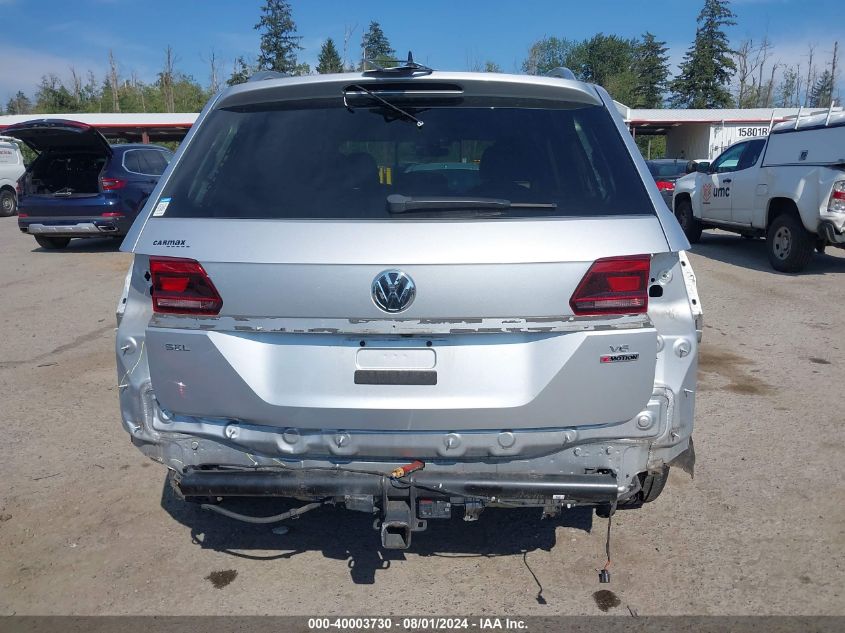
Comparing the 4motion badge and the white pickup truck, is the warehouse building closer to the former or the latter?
the white pickup truck

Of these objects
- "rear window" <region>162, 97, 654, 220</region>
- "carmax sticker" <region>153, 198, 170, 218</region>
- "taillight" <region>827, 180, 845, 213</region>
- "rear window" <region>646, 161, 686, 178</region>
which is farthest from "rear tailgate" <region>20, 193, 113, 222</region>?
"rear window" <region>646, 161, 686, 178</region>

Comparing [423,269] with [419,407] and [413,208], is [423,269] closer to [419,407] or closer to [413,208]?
[413,208]

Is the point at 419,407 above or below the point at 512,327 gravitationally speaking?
below

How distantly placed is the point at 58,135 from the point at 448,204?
36.2ft

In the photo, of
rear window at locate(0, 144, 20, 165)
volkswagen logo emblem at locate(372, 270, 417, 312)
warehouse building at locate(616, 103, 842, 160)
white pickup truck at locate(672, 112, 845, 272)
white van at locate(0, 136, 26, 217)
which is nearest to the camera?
volkswagen logo emblem at locate(372, 270, 417, 312)

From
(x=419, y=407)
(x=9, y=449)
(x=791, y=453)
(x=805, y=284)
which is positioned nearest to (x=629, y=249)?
(x=419, y=407)

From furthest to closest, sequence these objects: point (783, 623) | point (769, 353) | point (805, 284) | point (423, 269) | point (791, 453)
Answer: point (805, 284)
point (769, 353)
point (791, 453)
point (783, 623)
point (423, 269)

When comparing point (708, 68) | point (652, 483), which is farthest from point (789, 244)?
point (708, 68)

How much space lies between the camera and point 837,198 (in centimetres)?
973

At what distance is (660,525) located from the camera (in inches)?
143

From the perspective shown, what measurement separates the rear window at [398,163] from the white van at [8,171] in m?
21.8

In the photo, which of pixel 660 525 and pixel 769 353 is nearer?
pixel 660 525

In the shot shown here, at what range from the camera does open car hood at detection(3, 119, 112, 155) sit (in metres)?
11.0

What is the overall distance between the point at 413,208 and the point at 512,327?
55 centimetres
